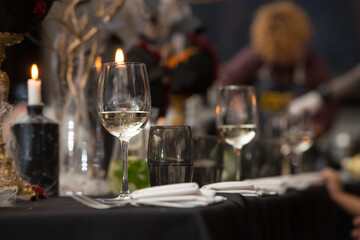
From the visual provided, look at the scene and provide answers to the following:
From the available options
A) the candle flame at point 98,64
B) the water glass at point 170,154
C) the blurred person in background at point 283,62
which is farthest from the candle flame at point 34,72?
the blurred person in background at point 283,62

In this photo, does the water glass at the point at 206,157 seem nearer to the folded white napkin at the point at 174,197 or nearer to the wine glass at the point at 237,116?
the wine glass at the point at 237,116

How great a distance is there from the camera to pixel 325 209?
1901 mm

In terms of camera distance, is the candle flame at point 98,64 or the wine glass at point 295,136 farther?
the wine glass at point 295,136

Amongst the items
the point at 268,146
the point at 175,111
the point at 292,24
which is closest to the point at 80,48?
the point at 268,146

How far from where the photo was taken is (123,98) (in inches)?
37.0

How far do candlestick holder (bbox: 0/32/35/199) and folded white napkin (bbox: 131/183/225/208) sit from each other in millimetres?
274

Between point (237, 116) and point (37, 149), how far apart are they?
0.44 meters

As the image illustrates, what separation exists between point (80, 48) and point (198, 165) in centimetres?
48

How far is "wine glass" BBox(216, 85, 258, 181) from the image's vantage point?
134cm

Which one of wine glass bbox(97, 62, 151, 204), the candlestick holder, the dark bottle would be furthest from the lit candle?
wine glass bbox(97, 62, 151, 204)

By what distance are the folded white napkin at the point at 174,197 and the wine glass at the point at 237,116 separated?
52cm

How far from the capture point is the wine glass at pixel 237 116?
1342 mm

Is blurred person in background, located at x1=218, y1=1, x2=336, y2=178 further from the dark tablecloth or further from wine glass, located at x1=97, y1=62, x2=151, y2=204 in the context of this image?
the dark tablecloth

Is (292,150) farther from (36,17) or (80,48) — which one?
(36,17)
